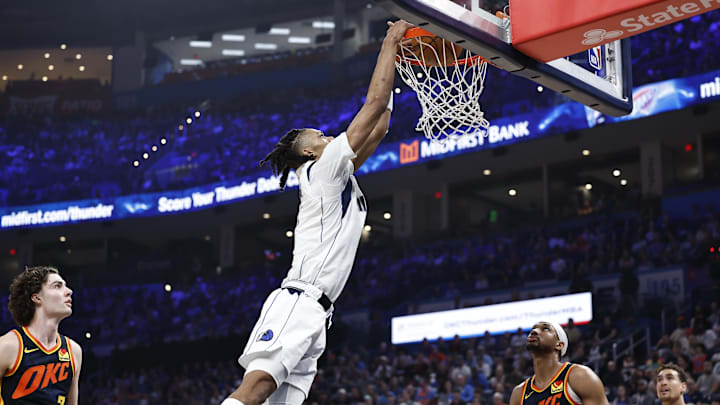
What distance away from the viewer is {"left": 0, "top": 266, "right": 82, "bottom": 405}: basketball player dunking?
4.20m

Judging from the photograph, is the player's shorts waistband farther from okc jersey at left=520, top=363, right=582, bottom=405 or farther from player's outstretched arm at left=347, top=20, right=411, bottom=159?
okc jersey at left=520, top=363, right=582, bottom=405

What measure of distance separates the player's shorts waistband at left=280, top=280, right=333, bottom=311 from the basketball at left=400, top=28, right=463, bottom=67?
6.09ft

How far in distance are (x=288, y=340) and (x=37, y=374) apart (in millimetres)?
1309

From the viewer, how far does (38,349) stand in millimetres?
4312

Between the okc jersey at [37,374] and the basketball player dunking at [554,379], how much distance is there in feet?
10.1

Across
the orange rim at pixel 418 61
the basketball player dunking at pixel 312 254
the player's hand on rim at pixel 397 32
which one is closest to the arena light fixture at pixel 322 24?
the orange rim at pixel 418 61

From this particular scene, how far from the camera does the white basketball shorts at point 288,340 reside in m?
3.91

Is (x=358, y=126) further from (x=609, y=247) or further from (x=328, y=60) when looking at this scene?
(x=328, y=60)

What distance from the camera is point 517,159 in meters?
23.4

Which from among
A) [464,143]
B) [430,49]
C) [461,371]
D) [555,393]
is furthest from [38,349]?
[464,143]

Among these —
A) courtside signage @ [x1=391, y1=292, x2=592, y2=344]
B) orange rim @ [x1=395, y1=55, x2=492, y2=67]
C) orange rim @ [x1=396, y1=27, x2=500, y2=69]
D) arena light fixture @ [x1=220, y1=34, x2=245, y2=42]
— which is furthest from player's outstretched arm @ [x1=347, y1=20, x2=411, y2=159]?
arena light fixture @ [x1=220, y1=34, x2=245, y2=42]

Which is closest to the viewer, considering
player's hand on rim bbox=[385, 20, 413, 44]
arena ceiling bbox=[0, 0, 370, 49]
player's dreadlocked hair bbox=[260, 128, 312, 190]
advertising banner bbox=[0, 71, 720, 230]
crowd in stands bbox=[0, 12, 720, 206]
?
player's dreadlocked hair bbox=[260, 128, 312, 190]

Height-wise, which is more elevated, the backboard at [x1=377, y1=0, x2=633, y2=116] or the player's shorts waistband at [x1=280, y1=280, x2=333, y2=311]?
the backboard at [x1=377, y1=0, x2=633, y2=116]

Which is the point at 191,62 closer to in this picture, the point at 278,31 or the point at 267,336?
the point at 278,31
